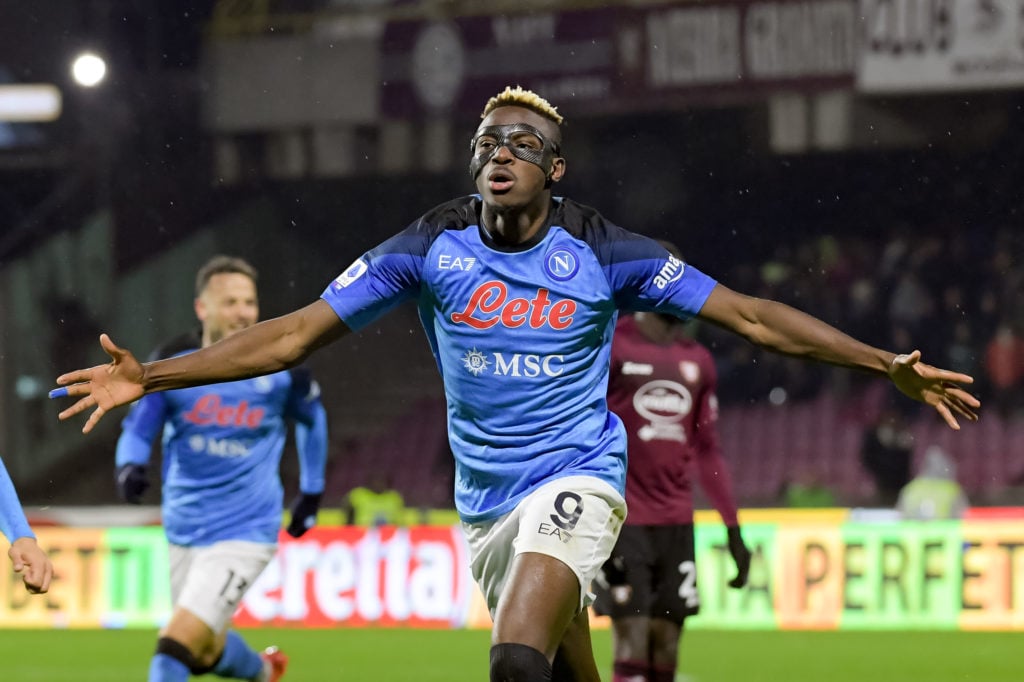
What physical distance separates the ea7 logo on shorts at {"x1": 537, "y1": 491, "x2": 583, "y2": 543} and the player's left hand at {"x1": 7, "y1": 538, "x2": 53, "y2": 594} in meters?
1.38

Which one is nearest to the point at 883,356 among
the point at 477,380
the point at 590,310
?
the point at 590,310

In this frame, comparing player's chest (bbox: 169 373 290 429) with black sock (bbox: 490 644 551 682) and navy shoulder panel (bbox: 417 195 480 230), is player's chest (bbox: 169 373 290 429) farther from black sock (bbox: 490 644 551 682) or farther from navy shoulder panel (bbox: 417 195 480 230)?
black sock (bbox: 490 644 551 682)

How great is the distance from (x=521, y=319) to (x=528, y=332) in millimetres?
45

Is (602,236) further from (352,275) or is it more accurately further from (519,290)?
(352,275)

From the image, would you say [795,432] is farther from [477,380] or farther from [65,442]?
[477,380]

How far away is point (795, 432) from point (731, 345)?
1.20 meters

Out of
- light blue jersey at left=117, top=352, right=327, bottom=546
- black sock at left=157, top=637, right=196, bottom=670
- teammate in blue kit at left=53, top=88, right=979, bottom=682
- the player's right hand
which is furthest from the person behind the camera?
light blue jersey at left=117, top=352, right=327, bottom=546

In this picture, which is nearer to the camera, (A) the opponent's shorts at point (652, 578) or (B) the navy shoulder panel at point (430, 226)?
(B) the navy shoulder panel at point (430, 226)

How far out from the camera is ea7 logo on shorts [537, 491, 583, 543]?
4762 millimetres

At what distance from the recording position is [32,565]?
438 centimetres

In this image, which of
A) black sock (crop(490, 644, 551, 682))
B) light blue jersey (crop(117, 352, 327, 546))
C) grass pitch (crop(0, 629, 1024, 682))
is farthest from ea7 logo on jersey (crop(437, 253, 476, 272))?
grass pitch (crop(0, 629, 1024, 682))

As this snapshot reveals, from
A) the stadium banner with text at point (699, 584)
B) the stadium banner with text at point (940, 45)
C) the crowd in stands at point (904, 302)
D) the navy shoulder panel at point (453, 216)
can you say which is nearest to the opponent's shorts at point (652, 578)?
the navy shoulder panel at point (453, 216)

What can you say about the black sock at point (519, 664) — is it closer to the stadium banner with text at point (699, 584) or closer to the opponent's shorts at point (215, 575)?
the opponent's shorts at point (215, 575)

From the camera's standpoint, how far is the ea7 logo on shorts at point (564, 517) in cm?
476
